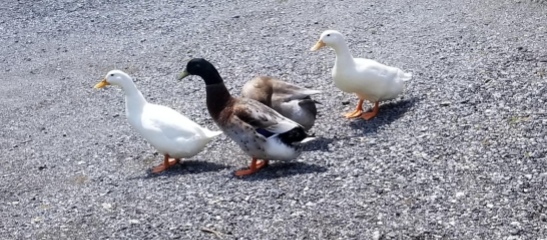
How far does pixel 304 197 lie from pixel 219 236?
2.73 ft

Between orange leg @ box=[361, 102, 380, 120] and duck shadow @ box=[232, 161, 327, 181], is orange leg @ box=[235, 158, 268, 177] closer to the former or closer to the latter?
duck shadow @ box=[232, 161, 327, 181]

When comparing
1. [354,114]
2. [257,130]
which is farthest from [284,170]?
[354,114]

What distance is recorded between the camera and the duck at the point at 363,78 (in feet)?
28.5

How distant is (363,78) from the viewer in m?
8.69

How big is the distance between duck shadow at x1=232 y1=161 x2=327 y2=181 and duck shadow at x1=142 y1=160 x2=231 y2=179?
0.42 m

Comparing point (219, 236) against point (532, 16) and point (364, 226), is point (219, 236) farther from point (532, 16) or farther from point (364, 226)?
point (532, 16)

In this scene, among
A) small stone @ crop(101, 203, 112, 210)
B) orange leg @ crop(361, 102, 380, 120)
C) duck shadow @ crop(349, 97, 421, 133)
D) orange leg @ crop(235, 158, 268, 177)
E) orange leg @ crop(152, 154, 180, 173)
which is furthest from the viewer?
orange leg @ crop(361, 102, 380, 120)

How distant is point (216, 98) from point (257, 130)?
0.60 meters

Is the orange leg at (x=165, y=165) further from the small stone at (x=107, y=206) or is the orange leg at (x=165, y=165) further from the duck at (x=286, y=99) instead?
the duck at (x=286, y=99)

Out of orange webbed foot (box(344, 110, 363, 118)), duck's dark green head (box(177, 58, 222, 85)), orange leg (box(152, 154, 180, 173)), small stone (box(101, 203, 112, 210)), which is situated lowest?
orange leg (box(152, 154, 180, 173))

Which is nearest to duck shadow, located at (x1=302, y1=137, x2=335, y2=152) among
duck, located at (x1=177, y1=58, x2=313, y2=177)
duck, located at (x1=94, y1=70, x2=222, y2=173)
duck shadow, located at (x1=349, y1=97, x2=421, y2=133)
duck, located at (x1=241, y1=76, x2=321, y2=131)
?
duck, located at (x1=241, y1=76, x2=321, y2=131)

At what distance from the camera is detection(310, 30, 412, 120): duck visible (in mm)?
8695

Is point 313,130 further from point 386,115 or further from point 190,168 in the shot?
point 190,168

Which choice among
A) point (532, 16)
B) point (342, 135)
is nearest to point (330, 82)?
point (342, 135)
